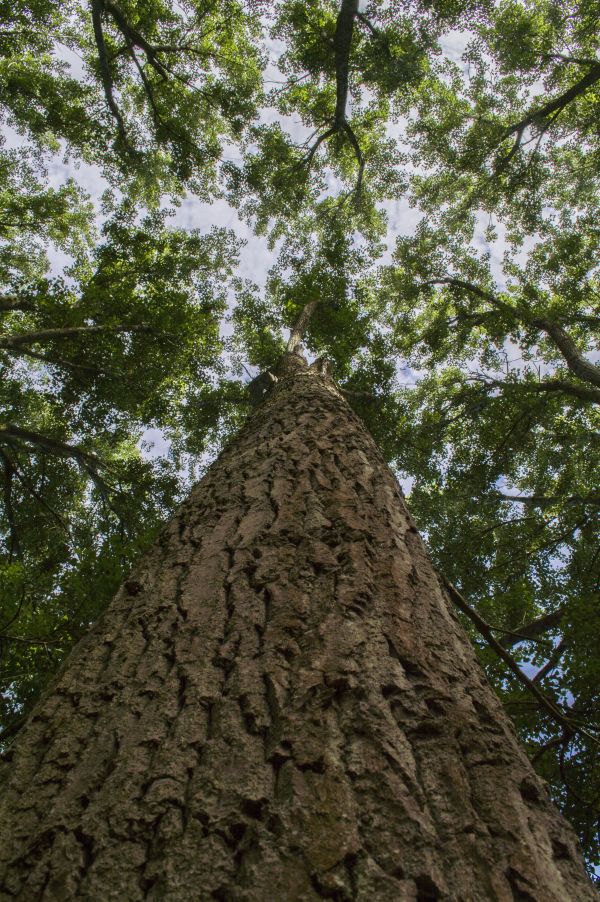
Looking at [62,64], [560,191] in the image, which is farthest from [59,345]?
[560,191]

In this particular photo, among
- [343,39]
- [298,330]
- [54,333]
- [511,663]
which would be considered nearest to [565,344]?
[298,330]

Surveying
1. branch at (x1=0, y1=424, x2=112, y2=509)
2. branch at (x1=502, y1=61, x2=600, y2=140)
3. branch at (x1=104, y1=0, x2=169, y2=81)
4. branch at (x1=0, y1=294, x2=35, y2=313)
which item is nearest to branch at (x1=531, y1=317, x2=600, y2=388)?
branch at (x1=502, y1=61, x2=600, y2=140)

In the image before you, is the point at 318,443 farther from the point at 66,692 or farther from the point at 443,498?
the point at 443,498

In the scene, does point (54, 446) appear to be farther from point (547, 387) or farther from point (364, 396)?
point (547, 387)

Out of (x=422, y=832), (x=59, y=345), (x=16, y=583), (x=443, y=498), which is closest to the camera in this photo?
(x=422, y=832)

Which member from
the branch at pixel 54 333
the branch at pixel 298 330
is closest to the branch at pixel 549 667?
the branch at pixel 298 330

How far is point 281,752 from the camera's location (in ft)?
3.60

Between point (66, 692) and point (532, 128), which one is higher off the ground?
point (532, 128)

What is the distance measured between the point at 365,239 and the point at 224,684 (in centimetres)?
1672

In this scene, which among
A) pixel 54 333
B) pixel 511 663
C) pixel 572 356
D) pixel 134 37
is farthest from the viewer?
pixel 134 37

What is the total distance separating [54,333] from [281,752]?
9.42 meters

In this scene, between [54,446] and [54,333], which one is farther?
[54,446]

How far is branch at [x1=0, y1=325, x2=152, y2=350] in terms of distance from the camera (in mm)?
8211

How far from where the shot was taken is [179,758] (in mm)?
1122
